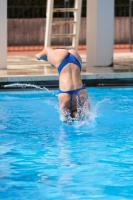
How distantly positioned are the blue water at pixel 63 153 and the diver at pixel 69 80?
330 millimetres

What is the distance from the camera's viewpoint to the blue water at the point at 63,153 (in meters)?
6.14

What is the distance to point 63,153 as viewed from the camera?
300 inches

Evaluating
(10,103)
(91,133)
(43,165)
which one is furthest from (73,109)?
(10,103)

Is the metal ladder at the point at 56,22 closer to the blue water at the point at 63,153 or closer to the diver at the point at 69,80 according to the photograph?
the blue water at the point at 63,153

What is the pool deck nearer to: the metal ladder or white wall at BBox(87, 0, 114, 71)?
white wall at BBox(87, 0, 114, 71)

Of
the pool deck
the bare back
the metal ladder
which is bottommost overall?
the pool deck

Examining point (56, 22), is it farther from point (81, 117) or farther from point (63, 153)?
point (63, 153)

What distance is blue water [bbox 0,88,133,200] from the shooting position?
6.14 meters

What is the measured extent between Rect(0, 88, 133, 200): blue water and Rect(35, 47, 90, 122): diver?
33 cm

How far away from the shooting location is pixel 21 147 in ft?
→ 26.1

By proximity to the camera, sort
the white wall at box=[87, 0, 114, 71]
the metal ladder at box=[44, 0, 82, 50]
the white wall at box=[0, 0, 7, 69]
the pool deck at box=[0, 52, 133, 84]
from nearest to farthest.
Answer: the pool deck at box=[0, 52, 133, 84] < the white wall at box=[0, 0, 7, 69] < the white wall at box=[87, 0, 114, 71] < the metal ladder at box=[44, 0, 82, 50]

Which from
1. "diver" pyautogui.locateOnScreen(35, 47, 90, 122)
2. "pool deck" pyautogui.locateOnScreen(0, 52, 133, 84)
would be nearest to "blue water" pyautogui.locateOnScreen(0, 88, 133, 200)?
"diver" pyautogui.locateOnScreen(35, 47, 90, 122)

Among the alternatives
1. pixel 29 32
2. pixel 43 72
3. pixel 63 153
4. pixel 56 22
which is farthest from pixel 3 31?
pixel 29 32

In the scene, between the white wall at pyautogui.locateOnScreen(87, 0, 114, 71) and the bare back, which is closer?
the bare back
